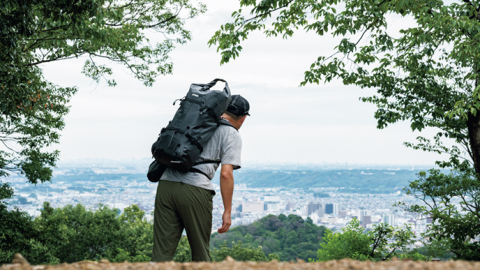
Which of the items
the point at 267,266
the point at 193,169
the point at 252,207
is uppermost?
the point at 193,169

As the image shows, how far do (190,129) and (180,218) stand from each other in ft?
2.24

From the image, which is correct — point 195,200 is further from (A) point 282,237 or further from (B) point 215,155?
(A) point 282,237

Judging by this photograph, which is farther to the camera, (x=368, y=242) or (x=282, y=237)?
(x=282, y=237)

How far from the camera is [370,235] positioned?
750cm

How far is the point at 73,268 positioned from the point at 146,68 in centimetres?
894

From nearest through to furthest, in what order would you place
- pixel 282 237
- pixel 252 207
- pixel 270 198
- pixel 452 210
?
pixel 452 210
pixel 282 237
pixel 252 207
pixel 270 198

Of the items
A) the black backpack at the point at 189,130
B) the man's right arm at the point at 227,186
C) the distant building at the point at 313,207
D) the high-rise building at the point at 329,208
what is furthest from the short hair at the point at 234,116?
the distant building at the point at 313,207

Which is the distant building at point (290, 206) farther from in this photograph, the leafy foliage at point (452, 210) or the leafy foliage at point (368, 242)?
the leafy foliage at point (368, 242)

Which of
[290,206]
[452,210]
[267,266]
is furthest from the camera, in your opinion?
[290,206]

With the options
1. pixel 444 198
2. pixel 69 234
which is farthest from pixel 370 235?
pixel 69 234

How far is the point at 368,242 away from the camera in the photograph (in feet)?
24.3

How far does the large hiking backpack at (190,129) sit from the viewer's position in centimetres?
279

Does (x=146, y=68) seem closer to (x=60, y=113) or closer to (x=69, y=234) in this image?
(x=60, y=113)

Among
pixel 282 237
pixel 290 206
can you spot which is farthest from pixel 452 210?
pixel 290 206
